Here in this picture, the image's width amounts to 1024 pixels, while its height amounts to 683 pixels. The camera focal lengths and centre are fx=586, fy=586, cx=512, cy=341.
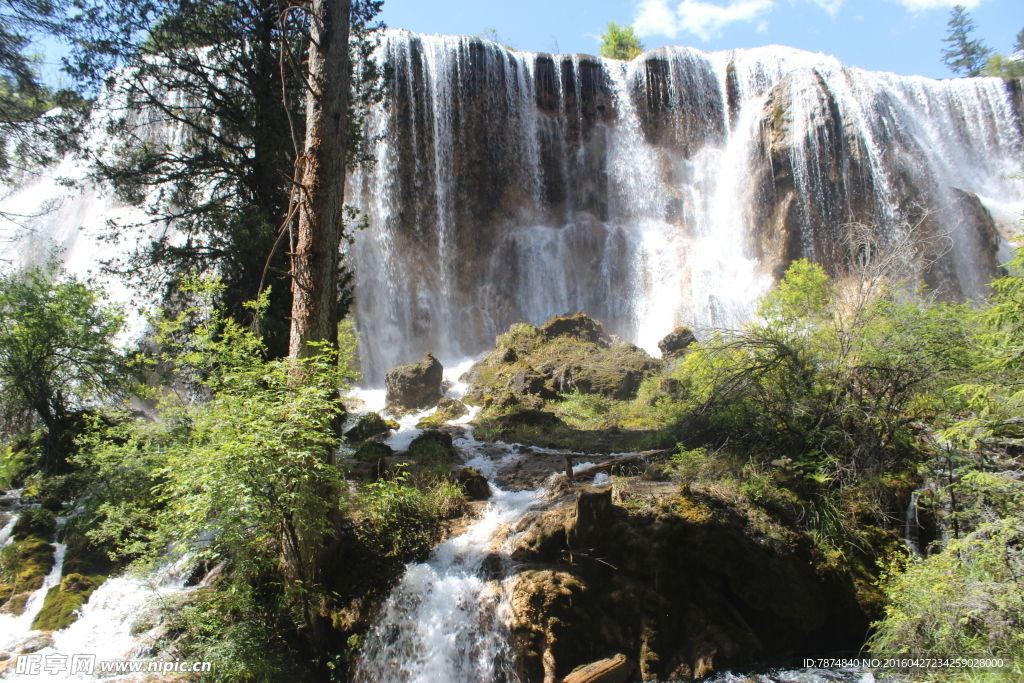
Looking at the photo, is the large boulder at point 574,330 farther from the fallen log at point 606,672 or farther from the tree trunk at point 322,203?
the fallen log at point 606,672

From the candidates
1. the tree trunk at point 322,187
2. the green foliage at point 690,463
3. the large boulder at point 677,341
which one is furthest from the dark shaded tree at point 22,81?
the large boulder at point 677,341

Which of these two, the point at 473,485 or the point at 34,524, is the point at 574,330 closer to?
the point at 473,485

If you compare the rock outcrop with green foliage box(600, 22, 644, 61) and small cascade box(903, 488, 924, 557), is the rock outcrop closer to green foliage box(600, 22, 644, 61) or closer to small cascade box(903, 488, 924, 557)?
small cascade box(903, 488, 924, 557)

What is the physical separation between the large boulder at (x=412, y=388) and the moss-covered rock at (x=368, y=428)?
2.37m

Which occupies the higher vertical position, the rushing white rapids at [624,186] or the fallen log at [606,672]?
the rushing white rapids at [624,186]

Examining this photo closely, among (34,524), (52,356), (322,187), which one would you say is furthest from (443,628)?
(52,356)

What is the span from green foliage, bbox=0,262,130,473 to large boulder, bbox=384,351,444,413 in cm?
690

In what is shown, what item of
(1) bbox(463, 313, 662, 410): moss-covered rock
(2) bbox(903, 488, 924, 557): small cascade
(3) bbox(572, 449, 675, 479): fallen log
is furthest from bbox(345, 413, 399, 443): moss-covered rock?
(2) bbox(903, 488, 924, 557): small cascade

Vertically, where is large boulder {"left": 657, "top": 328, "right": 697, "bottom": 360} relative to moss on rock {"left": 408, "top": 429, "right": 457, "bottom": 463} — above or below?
above

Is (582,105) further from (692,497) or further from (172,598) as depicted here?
(172,598)

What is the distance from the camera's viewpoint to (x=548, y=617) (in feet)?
18.1

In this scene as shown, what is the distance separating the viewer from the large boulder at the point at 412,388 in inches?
643

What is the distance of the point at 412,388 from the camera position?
16.5 meters

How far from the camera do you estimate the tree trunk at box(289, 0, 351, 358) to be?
607 cm
